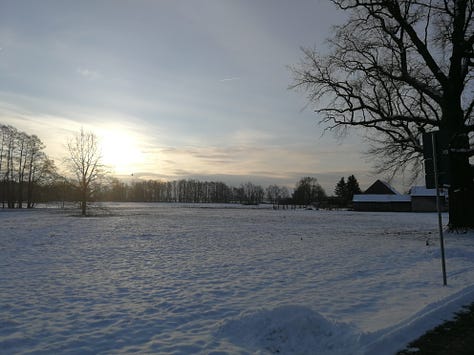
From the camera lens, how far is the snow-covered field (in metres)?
5.16

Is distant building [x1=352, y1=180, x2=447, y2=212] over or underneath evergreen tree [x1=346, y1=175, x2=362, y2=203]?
underneath

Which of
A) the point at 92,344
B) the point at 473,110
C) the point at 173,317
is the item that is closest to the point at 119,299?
the point at 173,317

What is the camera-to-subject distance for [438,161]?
8.45 metres

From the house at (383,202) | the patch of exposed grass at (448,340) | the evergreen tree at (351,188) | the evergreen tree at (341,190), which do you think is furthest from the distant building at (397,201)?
the patch of exposed grass at (448,340)

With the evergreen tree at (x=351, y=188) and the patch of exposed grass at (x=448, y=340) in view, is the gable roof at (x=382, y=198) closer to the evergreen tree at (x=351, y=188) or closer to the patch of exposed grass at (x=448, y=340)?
the evergreen tree at (x=351, y=188)

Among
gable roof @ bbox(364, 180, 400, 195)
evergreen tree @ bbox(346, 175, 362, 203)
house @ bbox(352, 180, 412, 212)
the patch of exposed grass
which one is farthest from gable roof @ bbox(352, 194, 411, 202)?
the patch of exposed grass

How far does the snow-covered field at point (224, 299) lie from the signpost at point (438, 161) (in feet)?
5.82

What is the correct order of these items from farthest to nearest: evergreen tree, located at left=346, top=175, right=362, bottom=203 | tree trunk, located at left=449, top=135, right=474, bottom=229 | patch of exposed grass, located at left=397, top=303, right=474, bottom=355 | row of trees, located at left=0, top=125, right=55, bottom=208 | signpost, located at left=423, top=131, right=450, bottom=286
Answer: evergreen tree, located at left=346, top=175, right=362, bottom=203 < row of trees, located at left=0, top=125, right=55, bottom=208 < tree trunk, located at left=449, top=135, right=474, bottom=229 < signpost, located at left=423, top=131, right=450, bottom=286 < patch of exposed grass, located at left=397, top=303, right=474, bottom=355

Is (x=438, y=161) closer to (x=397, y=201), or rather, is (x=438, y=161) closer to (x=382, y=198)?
(x=397, y=201)

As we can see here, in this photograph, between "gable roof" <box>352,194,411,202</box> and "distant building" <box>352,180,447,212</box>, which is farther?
"gable roof" <box>352,194,411,202</box>

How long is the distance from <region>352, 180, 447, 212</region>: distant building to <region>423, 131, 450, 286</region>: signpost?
247 ft

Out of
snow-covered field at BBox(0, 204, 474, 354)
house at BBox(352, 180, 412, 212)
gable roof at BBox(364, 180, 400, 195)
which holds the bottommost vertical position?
snow-covered field at BBox(0, 204, 474, 354)

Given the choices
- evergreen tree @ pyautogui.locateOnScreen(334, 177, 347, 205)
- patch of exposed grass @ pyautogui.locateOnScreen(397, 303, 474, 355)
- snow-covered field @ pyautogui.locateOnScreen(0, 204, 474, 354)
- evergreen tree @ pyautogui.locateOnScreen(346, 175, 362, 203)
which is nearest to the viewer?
patch of exposed grass @ pyautogui.locateOnScreen(397, 303, 474, 355)

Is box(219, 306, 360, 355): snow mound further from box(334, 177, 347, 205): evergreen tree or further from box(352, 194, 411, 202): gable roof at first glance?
box(334, 177, 347, 205): evergreen tree
